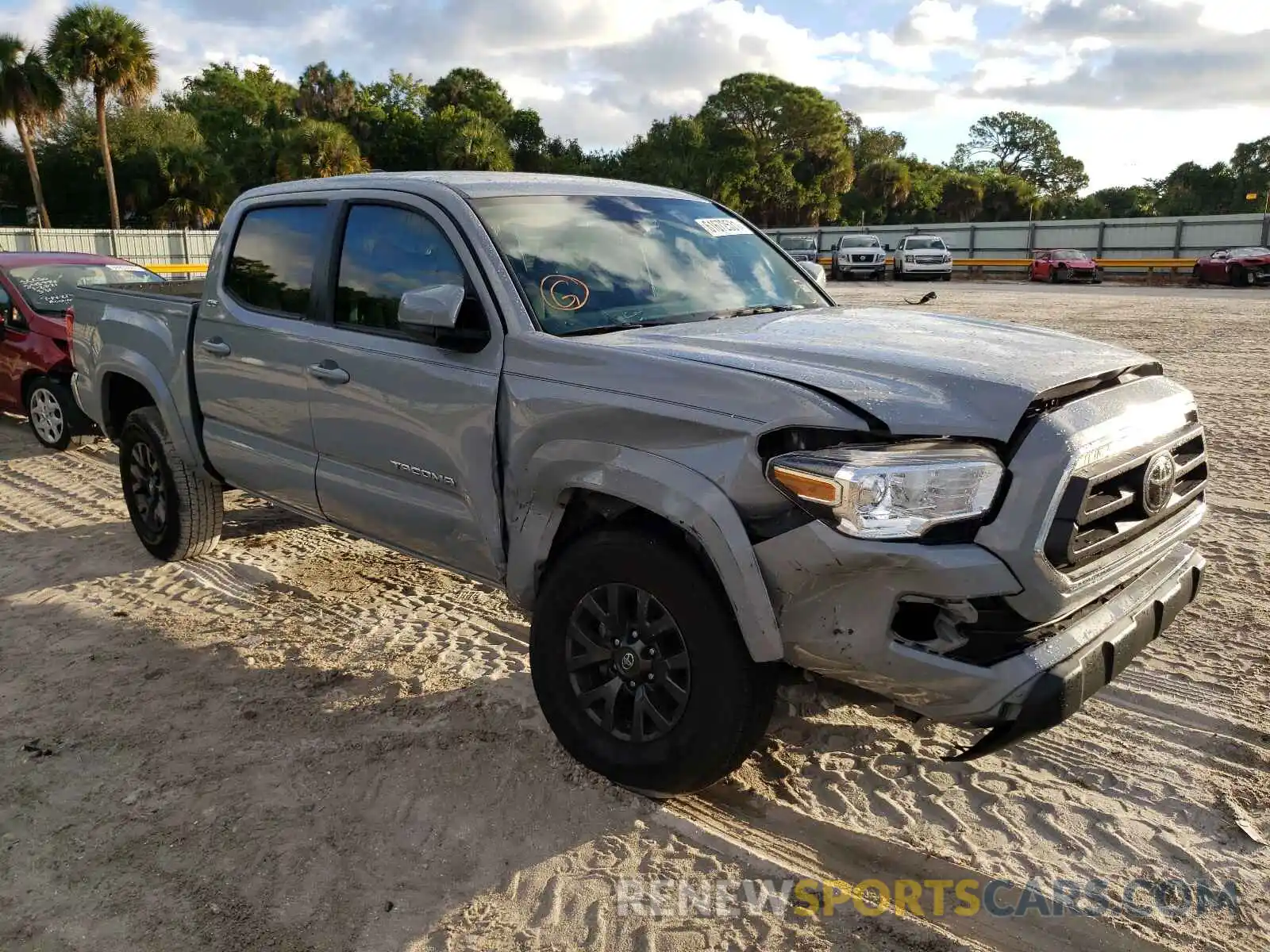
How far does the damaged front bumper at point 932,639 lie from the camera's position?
239 cm

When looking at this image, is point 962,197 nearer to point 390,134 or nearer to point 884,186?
point 884,186

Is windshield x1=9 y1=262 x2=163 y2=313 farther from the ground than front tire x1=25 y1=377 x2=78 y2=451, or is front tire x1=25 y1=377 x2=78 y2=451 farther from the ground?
windshield x1=9 y1=262 x2=163 y2=313

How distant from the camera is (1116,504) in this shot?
2.65m

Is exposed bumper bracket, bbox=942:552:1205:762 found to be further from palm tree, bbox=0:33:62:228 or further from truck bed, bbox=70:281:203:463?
palm tree, bbox=0:33:62:228

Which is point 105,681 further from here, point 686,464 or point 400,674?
point 686,464

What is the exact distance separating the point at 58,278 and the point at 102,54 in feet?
105

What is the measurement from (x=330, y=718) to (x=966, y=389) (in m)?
2.55

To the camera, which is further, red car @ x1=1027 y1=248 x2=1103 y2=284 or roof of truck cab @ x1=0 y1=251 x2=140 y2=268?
red car @ x1=1027 y1=248 x2=1103 y2=284

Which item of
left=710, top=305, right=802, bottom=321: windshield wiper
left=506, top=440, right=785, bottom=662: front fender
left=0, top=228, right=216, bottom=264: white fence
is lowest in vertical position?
left=506, top=440, right=785, bottom=662: front fender

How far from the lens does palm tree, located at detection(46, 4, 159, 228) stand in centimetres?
3391

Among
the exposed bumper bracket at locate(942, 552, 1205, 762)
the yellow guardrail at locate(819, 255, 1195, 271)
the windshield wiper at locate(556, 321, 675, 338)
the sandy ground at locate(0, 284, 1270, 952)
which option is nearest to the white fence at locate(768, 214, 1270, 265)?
the yellow guardrail at locate(819, 255, 1195, 271)

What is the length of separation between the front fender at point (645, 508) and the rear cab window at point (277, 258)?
5.15ft

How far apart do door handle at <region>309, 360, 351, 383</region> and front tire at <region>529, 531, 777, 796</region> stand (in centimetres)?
126

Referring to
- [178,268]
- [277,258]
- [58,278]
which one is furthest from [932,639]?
[178,268]
